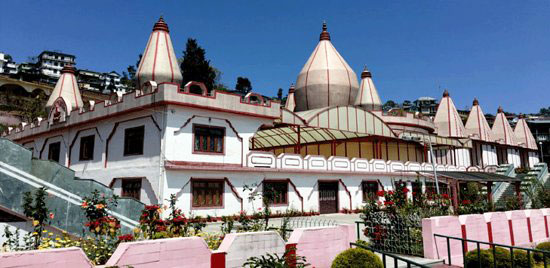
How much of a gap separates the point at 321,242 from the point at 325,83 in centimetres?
2499

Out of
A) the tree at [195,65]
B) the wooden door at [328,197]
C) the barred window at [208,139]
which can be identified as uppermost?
the tree at [195,65]

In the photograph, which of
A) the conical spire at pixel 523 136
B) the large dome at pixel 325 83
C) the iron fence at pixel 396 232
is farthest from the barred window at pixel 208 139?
the conical spire at pixel 523 136

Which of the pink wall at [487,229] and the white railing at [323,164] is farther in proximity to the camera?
the white railing at [323,164]

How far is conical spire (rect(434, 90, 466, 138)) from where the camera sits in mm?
39469

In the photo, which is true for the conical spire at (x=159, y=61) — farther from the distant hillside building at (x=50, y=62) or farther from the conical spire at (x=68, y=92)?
the distant hillside building at (x=50, y=62)

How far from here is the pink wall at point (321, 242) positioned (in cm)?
837

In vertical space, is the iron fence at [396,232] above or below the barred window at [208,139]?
below

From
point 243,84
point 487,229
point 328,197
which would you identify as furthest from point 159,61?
point 243,84

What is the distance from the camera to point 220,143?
779 inches

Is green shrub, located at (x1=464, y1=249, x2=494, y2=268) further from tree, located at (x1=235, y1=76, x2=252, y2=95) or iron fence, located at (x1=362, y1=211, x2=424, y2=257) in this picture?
tree, located at (x1=235, y1=76, x2=252, y2=95)

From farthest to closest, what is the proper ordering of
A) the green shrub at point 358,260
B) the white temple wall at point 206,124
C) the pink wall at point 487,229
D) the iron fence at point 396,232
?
the white temple wall at point 206,124 → the iron fence at point 396,232 → the pink wall at point 487,229 → the green shrub at point 358,260

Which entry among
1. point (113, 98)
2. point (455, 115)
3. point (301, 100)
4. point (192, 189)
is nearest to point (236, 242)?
point (192, 189)

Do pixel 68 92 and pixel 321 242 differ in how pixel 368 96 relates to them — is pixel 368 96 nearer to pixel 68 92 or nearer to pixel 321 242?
pixel 68 92

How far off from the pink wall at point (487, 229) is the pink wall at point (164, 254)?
6.19m
